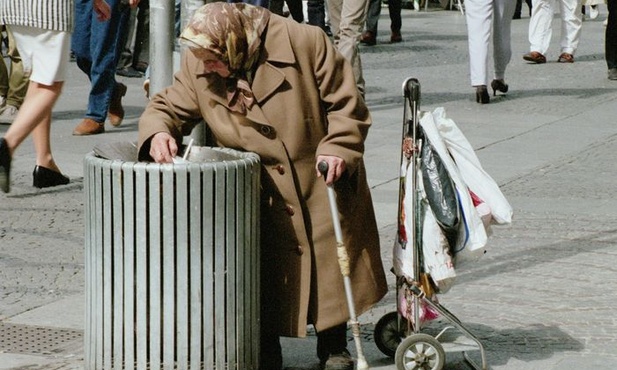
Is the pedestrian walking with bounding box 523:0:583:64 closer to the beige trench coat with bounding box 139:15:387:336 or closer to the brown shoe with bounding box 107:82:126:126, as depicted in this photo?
the brown shoe with bounding box 107:82:126:126

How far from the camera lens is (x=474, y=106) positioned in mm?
12125

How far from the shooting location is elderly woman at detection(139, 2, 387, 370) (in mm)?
4734

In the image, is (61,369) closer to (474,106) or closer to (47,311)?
(47,311)

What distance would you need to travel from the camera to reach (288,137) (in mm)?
4824

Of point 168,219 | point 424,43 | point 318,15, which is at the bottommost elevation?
point 424,43

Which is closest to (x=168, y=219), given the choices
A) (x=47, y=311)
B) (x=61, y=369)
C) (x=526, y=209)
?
(x=61, y=369)

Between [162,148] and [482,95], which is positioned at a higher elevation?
[162,148]

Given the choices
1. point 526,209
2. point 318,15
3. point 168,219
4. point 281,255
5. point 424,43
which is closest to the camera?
point 168,219

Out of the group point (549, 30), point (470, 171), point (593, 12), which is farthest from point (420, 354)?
point (593, 12)

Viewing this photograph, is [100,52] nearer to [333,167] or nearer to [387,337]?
[387,337]

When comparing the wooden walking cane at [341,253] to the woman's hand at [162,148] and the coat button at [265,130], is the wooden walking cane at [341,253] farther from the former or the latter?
the woman's hand at [162,148]

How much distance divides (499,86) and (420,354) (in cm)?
814

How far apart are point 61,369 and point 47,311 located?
82 centimetres

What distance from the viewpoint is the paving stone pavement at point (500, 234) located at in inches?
212
